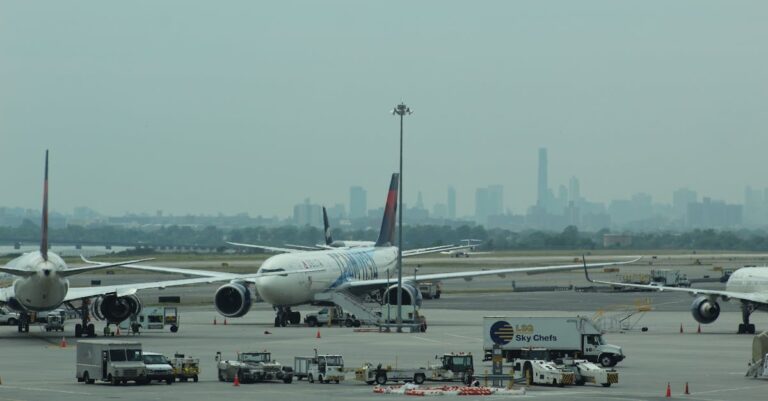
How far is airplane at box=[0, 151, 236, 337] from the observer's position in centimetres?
7006

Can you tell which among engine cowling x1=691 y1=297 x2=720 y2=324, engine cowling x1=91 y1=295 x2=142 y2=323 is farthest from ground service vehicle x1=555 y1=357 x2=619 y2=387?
engine cowling x1=91 y1=295 x2=142 y2=323

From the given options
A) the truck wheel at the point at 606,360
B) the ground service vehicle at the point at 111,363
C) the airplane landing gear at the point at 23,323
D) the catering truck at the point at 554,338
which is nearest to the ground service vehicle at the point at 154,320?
the airplane landing gear at the point at 23,323

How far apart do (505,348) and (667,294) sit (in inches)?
2855

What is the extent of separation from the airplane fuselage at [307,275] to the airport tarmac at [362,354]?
2.12 metres

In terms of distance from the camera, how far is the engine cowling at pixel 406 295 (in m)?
86.4

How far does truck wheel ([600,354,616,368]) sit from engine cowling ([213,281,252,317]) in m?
30.8

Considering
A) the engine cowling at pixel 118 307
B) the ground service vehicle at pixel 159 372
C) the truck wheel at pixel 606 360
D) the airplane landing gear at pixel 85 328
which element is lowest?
the ground service vehicle at pixel 159 372

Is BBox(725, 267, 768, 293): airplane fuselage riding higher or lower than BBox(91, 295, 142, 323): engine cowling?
higher

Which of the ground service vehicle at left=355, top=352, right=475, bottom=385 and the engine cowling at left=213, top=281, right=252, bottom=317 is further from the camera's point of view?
the engine cowling at left=213, top=281, right=252, bottom=317

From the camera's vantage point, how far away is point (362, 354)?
63.9 meters

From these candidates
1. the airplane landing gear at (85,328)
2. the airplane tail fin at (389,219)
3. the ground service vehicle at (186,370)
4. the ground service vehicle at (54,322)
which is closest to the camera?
the ground service vehicle at (186,370)

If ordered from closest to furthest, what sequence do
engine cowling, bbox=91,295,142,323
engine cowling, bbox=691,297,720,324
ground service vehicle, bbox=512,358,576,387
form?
ground service vehicle, bbox=512,358,576,387, engine cowling, bbox=91,295,142,323, engine cowling, bbox=691,297,720,324

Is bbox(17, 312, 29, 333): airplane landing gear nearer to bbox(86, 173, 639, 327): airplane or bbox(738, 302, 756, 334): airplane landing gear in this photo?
bbox(86, 173, 639, 327): airplane

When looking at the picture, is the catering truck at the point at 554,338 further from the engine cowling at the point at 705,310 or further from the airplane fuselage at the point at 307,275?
the airplane fuselage at the point at 307,275
